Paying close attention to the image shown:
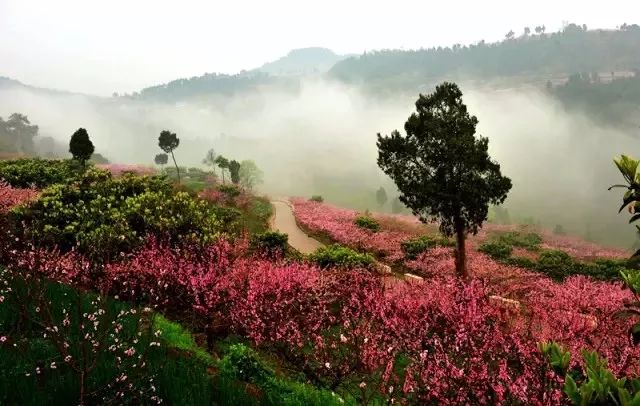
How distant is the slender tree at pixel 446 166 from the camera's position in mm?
21328

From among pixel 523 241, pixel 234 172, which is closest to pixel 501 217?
pixel 523 241

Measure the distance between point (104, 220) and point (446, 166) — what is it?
15967mm

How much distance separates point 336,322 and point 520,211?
12555cm

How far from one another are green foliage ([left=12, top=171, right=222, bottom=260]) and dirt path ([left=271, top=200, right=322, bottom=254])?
41.0ft

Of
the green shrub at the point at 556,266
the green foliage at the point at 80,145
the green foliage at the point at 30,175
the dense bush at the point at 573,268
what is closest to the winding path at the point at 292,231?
the green shrub at the point at 556,266

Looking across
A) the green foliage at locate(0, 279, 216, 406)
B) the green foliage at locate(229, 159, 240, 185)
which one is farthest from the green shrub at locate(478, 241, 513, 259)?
the green foliage at locate(229, 159, 240, 185)

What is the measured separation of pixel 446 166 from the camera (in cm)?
2169

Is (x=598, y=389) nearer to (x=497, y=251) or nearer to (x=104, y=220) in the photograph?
(x=104, y=220)

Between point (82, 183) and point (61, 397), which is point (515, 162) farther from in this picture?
point (61, 397)

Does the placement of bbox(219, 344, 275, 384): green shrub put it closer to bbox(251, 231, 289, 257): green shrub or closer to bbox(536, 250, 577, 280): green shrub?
bbox(251, 231, 289, 257): green shrub

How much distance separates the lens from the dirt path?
3344 centimetres

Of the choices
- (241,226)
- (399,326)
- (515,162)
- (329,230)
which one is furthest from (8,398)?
(515,162)

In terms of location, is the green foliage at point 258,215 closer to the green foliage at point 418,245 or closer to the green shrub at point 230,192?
the green shrub at point 230,192

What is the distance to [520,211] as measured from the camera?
414ft
